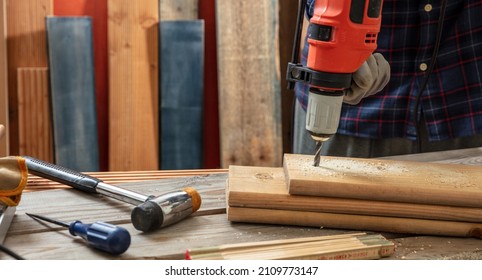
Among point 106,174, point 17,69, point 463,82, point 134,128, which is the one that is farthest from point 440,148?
point 17,69

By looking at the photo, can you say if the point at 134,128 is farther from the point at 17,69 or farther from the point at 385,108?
the point at 385,108

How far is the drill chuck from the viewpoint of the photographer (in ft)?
4.32

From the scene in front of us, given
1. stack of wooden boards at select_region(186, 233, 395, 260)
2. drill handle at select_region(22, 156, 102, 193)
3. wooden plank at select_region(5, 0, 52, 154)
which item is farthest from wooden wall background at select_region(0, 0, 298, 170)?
stack of wooden boards at select_region(186, 233, 395, 260)

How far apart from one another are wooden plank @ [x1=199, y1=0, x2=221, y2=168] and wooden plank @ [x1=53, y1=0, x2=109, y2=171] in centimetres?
43

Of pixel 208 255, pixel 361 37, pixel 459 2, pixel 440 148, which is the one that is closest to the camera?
pixel 208 255

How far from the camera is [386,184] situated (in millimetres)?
1314

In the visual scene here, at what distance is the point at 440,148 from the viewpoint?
2.02m

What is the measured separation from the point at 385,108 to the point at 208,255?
3.33 ft

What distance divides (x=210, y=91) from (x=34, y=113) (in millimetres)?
766

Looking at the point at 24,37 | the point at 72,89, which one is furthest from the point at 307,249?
the point at 24,37

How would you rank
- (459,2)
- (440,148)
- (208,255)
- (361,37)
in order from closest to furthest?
(208,255)
(361,37)
(459,2)
(440,148)

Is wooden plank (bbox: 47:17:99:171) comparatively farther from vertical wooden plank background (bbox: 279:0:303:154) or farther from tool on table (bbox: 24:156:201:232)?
tool on table (bbox: 24:156:201:232)

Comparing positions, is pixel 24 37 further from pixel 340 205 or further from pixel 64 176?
pixel 340 205

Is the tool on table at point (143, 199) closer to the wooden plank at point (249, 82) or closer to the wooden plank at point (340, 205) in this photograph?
the wooden plank at point (340, 205)
